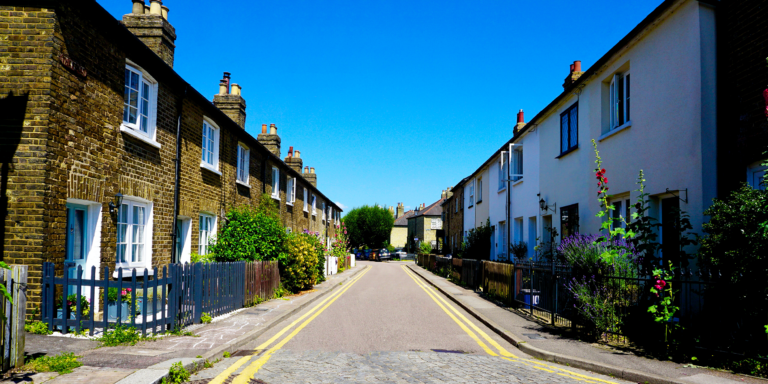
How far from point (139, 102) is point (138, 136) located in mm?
903

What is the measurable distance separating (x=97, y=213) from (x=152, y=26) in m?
6.02

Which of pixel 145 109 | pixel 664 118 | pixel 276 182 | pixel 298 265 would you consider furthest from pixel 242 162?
pixel 664 118

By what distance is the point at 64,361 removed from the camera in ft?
20.1

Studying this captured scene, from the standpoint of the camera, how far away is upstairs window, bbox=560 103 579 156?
1427cm

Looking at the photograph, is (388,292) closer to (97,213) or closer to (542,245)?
(542,245)

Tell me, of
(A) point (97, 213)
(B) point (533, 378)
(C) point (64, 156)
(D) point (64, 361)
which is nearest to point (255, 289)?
(A) point (97, 213)

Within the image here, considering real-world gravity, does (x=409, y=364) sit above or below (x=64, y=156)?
below

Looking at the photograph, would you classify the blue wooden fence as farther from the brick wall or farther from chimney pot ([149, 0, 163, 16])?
the brick wall

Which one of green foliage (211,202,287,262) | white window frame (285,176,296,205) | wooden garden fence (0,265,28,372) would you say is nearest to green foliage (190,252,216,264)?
green foliage (211,202,287,262)

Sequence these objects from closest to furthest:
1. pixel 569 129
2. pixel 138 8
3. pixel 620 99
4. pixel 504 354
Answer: pixel 504 354, pixel 620 99, pixel 138 8, pixel 569 129

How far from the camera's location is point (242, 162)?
734 inches

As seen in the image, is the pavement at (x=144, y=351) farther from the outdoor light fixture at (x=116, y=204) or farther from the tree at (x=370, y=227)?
the tree at (x=370, y=227)

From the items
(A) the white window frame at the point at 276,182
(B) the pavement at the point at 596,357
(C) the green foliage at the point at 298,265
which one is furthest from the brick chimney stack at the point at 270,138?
(B) the pavement at the point at 596,357

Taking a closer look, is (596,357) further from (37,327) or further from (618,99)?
(37,327)
